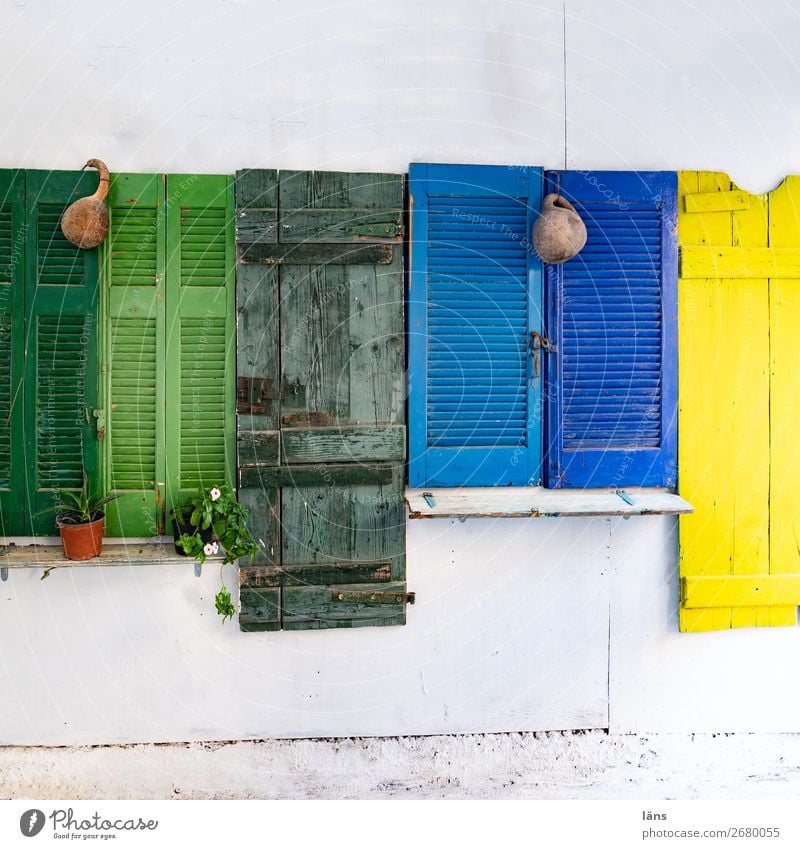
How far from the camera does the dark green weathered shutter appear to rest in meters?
2.56

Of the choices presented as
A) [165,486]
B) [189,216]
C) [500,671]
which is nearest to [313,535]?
[165,486]

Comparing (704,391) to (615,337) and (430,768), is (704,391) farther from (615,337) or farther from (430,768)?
(430,768)

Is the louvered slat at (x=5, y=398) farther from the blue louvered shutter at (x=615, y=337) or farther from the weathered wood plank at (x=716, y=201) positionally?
the weathered wood plank at (x=716, y=201)

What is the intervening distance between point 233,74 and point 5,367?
142cm

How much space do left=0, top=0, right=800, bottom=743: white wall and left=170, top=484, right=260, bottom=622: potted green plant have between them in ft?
0.90

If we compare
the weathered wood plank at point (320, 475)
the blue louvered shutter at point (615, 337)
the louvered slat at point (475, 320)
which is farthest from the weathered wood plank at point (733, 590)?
the weathered wood plank at point (320, 475)

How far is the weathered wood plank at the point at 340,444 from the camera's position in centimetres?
259

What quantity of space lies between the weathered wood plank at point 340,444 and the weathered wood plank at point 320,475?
0.09 feet

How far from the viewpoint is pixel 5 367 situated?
8.43ft

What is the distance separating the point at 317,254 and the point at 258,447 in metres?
0.76

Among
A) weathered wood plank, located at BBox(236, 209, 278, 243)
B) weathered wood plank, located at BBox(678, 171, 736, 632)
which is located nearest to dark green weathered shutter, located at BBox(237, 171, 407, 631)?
weathered wood plank, located at BBox(236, 209, 278, 243)

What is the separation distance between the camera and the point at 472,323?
8.73ft

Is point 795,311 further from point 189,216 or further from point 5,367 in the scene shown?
point 5,367

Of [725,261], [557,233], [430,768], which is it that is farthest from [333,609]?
[725,261]
